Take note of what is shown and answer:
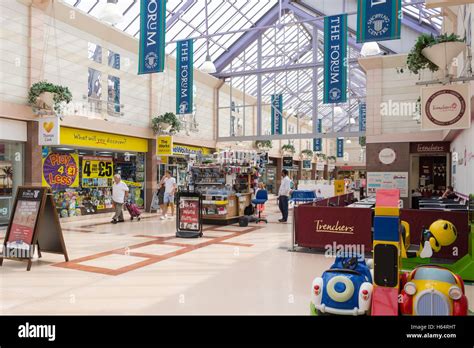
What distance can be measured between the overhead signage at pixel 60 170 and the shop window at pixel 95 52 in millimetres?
3023

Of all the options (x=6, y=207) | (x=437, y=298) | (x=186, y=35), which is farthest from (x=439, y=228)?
(x=186, y=35)

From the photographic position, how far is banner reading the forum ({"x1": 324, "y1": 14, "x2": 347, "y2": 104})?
1120 centimetres

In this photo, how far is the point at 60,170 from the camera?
11.4m

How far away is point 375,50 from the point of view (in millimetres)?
A: 11070

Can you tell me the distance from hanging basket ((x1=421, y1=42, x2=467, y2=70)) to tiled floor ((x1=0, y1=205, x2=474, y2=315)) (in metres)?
3.33

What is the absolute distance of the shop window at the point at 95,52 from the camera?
1223cm

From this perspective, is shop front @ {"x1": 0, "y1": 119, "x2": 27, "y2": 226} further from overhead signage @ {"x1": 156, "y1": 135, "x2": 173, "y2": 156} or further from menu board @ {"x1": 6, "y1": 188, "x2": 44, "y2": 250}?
overhead signage @ {"x1": 156, "y1": 135, "x2": 173, "y2": 156}

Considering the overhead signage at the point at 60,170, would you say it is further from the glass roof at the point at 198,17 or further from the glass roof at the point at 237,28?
the glass roof at the point at 198,17

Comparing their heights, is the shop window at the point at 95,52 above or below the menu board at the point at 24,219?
above

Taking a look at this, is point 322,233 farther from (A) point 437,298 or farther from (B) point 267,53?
(B) point 267,53

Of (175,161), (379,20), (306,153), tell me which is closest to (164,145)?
(175,161)

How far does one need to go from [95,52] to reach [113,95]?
1421 millimetres

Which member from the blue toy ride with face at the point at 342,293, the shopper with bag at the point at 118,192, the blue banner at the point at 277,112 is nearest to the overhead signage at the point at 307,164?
the blue banner at the point at 277,112

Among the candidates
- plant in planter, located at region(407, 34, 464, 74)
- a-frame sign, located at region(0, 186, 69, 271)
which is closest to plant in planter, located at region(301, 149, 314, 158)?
plant in planter, located at region(407, 34, 464, 74)
